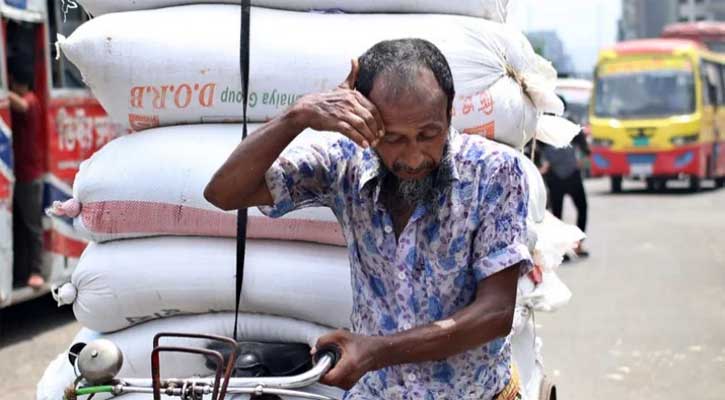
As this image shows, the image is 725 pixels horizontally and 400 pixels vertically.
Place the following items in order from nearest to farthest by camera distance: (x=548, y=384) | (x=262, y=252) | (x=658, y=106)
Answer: (x=262, y=252), (x=548, y=384), (x=658, y=106)

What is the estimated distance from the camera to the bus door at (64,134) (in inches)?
291

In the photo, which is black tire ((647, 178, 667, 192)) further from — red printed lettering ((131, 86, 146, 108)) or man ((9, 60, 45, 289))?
red printed lettering ((131, 86, 146, 108))

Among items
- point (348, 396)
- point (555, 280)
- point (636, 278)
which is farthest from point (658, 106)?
point (348, 396)

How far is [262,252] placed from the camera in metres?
3.25

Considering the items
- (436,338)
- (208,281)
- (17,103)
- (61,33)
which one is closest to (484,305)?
(436,338)

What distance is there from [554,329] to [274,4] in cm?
433

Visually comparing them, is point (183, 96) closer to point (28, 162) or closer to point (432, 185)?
point (432, 185)

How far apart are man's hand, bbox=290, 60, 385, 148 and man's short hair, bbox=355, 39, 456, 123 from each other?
4 cm

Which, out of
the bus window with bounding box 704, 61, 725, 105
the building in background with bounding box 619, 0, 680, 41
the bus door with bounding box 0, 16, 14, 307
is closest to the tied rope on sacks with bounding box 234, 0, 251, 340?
the bus door with bounding box 0, 16, 14, 307

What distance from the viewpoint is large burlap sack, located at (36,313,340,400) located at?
3.20m

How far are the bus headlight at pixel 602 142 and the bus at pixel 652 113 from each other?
0.02m

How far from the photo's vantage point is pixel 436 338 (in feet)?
7.22

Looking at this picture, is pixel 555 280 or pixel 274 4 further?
pixel 555 280

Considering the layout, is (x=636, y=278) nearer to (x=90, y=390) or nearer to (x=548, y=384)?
(x=548, y=384)
